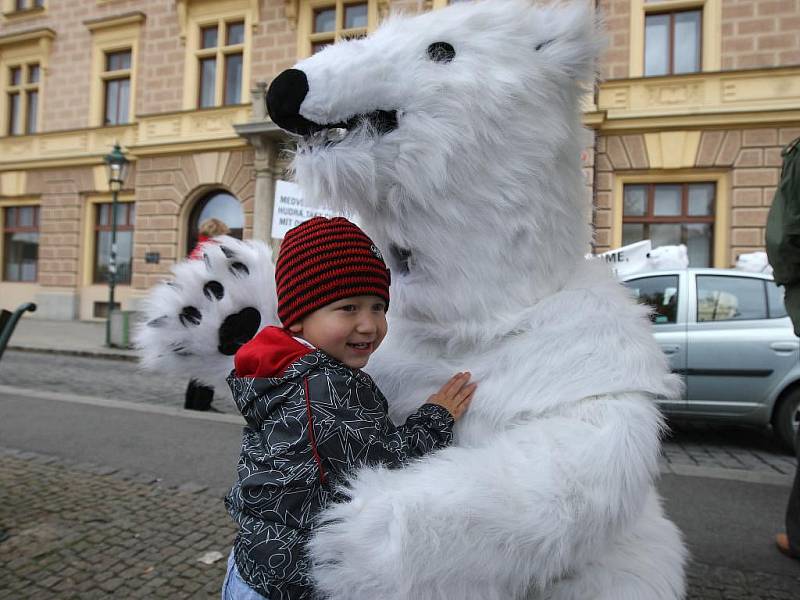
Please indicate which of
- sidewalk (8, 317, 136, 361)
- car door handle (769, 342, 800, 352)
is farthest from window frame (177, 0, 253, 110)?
car door handle (769, 342, 800, 352)

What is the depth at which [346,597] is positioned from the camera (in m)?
0.78

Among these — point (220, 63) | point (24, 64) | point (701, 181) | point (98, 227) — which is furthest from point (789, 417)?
point (24, 64)

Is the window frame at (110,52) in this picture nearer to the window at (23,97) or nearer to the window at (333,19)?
the window at (23,97)

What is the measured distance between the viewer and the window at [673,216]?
1062 cm

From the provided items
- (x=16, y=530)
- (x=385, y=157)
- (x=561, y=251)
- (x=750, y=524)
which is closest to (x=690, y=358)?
(x=750, y=524)

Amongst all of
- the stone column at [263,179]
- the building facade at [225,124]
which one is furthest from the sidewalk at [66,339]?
the stone column at [263,179]

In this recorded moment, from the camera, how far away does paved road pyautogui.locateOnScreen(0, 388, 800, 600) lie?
243 cm

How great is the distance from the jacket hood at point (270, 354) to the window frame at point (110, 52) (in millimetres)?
15885

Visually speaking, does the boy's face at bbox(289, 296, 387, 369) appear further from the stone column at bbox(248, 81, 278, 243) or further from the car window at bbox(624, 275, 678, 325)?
the stone column at bbox(248, 81, 278, 243)

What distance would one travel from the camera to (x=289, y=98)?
3.51 feet

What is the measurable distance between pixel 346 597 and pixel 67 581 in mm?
2248

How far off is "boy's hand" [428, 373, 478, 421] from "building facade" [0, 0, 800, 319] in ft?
28.2

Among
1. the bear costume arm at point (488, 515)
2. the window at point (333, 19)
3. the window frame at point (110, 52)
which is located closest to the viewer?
the bear costume arm at point (488, 515)

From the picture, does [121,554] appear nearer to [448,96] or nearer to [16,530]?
[16,530]
